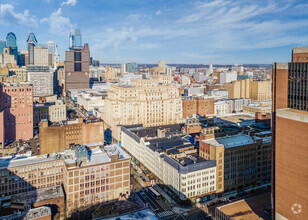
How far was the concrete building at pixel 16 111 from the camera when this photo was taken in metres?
140

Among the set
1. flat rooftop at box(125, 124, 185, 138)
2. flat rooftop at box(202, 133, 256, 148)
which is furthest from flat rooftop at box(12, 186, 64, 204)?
flat rooftop at box(202, 133, 256, 148)

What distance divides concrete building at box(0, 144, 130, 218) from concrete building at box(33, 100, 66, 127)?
93.7 meters

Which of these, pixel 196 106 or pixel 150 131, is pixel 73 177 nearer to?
pixel 150 131

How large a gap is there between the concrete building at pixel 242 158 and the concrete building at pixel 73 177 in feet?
96.6

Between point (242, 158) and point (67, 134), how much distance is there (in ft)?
255

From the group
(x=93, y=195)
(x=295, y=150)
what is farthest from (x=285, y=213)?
(x=93, y=195)

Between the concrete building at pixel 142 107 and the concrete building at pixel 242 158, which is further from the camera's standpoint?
the concrete building at pixel 142 107

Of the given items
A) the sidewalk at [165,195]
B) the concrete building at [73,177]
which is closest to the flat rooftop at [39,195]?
the concrete building at [73,177]

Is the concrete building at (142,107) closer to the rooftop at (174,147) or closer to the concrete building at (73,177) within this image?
the rooftop at (174,147)

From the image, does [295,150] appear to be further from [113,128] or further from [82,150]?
[113,128]

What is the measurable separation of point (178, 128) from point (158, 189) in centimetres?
4852

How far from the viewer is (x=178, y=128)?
5379 inches

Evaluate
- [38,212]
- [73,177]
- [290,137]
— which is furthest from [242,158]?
[38,212]

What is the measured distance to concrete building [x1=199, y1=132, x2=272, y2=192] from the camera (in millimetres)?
86500
